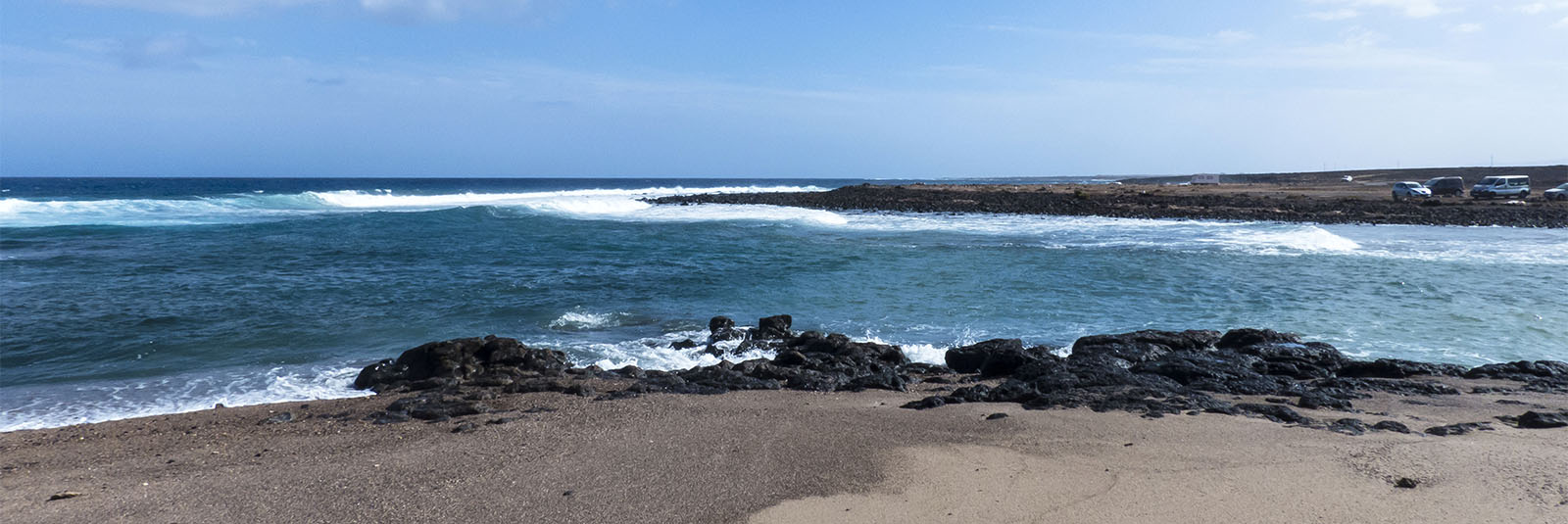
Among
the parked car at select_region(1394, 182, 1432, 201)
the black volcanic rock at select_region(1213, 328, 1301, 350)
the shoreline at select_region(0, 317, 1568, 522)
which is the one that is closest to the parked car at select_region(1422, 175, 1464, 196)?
the parked car at select_region(1394, 182, 1432, 201)

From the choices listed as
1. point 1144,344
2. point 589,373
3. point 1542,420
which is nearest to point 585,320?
point 589,373

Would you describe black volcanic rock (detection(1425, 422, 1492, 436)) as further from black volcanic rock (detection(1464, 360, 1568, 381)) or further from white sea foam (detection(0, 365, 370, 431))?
white sea foam (detection(0, 365, 370, 431))

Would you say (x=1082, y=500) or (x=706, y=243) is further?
(x=706, y=243)

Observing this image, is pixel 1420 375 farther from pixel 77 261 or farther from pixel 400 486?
pixel 77 261

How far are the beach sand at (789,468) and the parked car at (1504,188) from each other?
41060 mm

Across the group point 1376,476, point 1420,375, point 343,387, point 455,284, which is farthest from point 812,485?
point 455,284

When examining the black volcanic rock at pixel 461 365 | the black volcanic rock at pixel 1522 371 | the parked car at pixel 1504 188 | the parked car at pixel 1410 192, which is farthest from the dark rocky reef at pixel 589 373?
the parked car at pixel 1504 188

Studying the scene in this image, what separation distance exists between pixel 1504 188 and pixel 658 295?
41779mm

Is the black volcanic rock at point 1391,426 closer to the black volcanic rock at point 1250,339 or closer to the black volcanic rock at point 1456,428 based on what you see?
the black volcanic rock at point 1456,428

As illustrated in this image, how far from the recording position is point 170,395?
786 cm

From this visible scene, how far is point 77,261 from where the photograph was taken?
1853cm

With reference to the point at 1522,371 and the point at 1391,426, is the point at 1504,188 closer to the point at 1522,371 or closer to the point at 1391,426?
the point at 1522,371

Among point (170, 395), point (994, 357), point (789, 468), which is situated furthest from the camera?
point (994, 357)

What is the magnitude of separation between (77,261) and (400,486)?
61.1 ft
